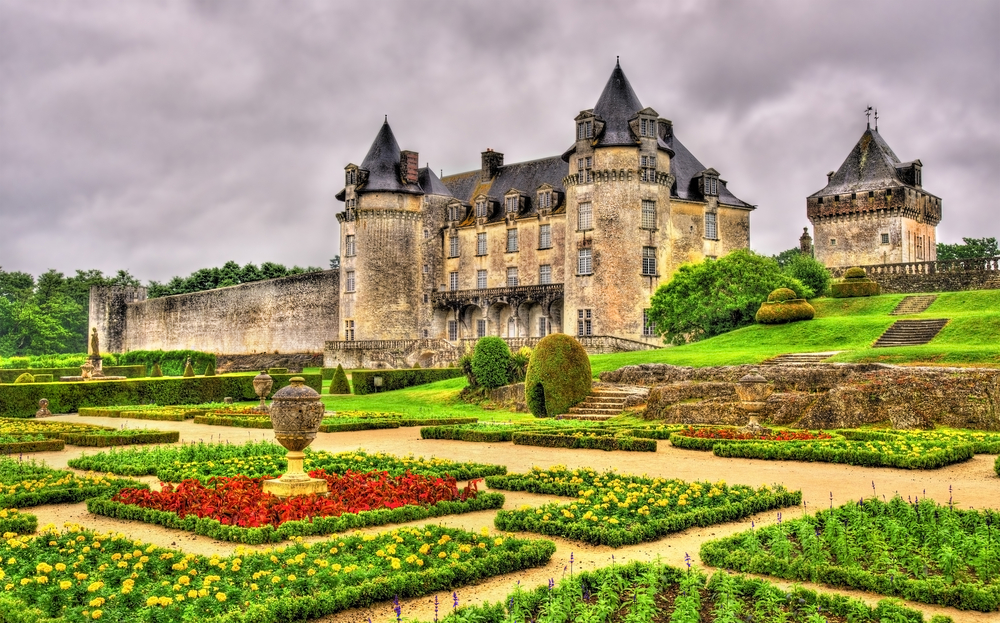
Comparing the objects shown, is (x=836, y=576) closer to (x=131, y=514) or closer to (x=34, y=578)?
(x=34, y=578)

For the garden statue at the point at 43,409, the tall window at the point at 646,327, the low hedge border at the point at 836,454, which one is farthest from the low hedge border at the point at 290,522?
the tall window at the point at 646,327

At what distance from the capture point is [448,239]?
55312mm

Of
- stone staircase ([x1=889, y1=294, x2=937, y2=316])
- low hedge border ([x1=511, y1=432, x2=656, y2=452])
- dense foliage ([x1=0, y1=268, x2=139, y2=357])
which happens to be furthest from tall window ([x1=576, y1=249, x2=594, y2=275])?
dense foliage ([x1=0, y1=268, x2=139, y2=357])

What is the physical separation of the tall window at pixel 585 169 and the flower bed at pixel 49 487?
121 ft

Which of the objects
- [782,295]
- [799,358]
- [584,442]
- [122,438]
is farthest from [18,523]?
[782,295]

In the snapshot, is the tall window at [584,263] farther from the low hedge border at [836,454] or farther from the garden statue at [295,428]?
the garden statue at [295,428]

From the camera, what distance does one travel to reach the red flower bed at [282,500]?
29.5 ft

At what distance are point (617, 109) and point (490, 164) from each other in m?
13.1

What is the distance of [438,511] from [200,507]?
256 centimetres

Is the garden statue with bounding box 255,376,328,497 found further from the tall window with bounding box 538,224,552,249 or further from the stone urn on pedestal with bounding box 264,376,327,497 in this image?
the tall window with bounding box 538,224,552,249

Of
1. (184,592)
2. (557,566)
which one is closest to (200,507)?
(184,592)

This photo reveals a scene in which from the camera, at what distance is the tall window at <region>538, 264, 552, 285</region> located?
167 feet

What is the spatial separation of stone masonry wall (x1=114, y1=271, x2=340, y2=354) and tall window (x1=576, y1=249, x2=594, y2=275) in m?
17.6

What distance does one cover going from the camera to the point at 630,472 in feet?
40.9
